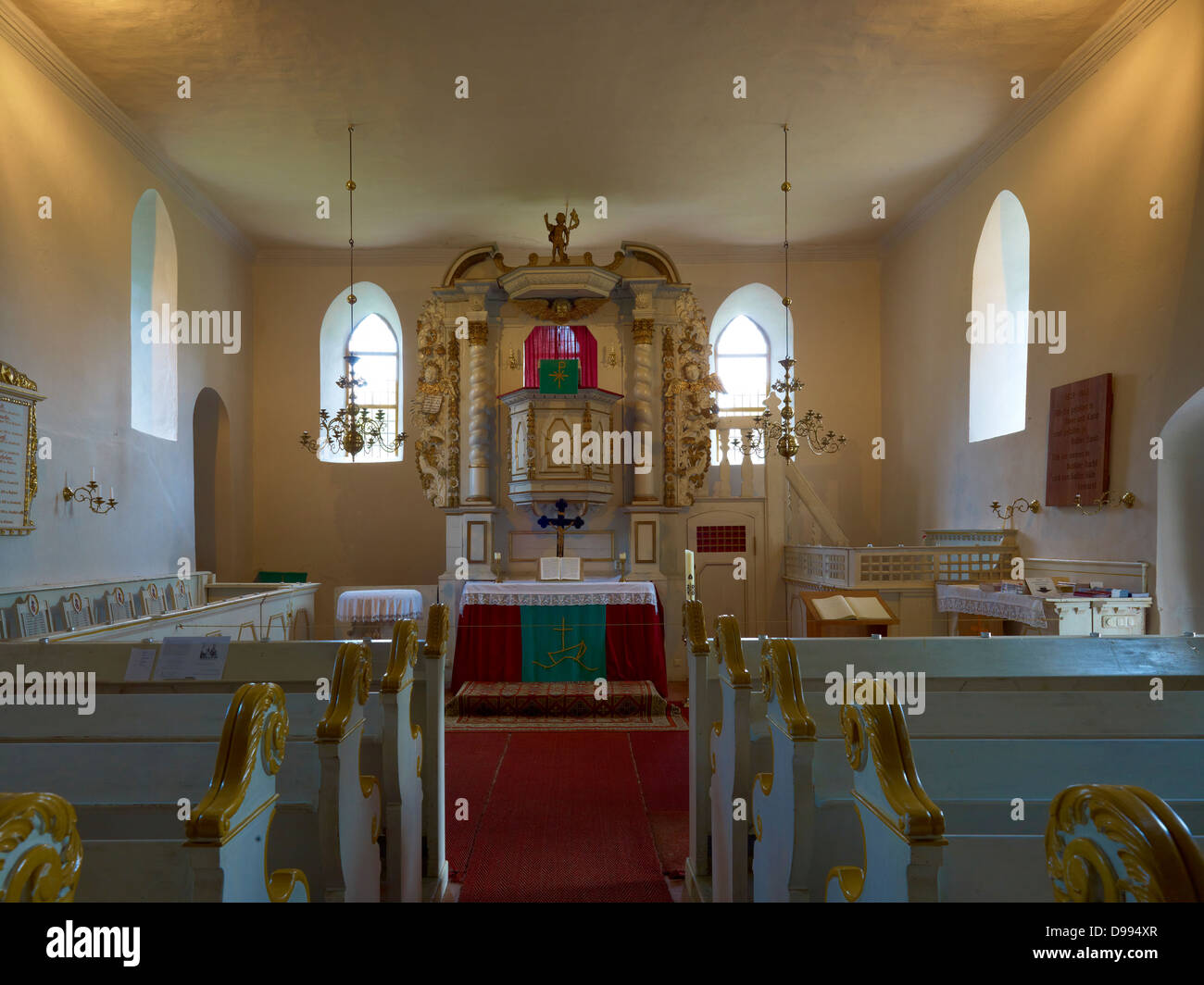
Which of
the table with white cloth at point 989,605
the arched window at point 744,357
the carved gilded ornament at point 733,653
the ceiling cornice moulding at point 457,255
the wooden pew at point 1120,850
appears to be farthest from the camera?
the arched window at point 744,357

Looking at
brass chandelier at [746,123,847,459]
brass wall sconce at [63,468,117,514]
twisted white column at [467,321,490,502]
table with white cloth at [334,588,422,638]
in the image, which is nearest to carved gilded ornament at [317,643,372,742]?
brass wall sconce at [63,468,117,514]

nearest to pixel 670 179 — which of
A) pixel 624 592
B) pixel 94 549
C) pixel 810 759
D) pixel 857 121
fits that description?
pixel 857 121

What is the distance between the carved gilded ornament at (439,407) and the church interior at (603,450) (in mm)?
48

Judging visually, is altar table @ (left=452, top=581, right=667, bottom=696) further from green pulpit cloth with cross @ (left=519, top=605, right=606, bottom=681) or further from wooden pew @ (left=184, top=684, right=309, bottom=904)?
wooden pew @ (left=184, top=684, right=309, bottom=904)

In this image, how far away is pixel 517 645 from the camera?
7980 millimetres

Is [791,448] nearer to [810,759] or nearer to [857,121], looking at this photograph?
[857,121]

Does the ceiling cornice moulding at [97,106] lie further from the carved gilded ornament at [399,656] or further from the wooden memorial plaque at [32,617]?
the carved gilded ornament at [399,656]

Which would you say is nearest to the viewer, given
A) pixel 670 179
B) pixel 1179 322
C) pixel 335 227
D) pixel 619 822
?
pixel 619 822

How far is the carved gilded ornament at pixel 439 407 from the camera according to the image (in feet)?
31.0

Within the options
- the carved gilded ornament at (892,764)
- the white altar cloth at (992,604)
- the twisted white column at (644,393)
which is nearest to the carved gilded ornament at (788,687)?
the carved gilded ornament at (892,764)

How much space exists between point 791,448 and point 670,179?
152 inches

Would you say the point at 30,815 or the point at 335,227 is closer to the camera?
the point at 30,815
